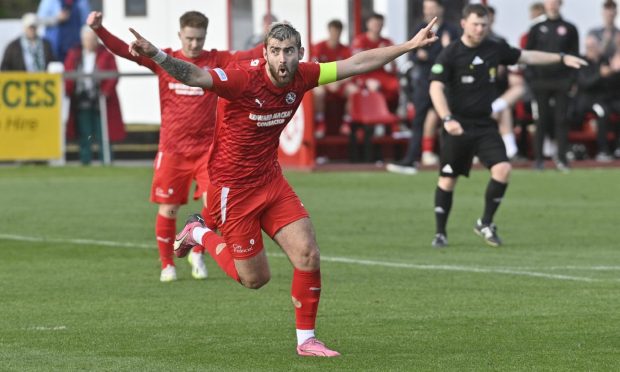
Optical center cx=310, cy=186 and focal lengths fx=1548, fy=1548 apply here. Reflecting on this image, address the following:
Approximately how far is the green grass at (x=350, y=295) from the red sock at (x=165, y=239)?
0.23 meters

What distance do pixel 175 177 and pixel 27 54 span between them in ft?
44.9

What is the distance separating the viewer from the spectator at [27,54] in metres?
25.2

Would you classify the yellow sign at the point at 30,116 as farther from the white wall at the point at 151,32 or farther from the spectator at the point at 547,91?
the spectator at the point at 547,91

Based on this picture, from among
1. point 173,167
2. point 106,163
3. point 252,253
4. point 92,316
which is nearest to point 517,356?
point 252,253

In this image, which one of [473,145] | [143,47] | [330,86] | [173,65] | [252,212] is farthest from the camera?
[330,86]

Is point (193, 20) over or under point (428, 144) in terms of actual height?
over

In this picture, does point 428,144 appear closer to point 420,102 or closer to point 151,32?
point 420,102

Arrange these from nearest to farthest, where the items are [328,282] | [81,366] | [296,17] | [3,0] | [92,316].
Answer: [81,366], [92,316], [328,282], [296,17], [3,0]

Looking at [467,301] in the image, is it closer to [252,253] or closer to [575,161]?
[252,253]

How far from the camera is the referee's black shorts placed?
1412 centimetres

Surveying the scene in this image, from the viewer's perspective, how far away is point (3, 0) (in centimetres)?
4509

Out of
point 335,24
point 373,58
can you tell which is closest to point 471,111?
point 373,58

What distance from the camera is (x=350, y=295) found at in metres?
11.0

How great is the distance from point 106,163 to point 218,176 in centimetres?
1667
